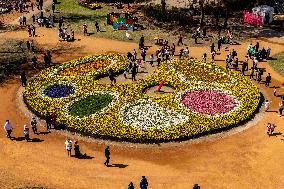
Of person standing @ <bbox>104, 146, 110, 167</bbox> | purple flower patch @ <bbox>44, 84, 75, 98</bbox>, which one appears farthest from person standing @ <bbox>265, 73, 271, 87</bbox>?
person standing @ <bbox>104, 146, 110, 167</bbox>

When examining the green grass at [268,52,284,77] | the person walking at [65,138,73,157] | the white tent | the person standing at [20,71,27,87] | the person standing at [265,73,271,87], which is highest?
the white tent

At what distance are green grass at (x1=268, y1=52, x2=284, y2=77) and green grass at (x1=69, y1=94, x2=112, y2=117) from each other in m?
22.2

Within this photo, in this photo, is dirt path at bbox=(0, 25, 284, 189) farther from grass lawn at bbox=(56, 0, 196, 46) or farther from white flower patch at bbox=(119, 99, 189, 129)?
grass lawn at bbox=(56, 0, 196, 46)

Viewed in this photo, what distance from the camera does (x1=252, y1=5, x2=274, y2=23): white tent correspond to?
6956 cm

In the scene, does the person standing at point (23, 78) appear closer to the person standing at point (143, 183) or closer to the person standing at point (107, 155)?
the person standing at point (107, 155)

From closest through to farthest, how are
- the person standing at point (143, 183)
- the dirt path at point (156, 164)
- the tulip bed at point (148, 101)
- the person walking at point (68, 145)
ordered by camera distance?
the person standing at point (143, 183), the dirt path at point (156, 164), the person walking at point (68, 145), the tulip bed at point (148, 101)

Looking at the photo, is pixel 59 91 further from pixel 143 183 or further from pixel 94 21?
pixel 94 21

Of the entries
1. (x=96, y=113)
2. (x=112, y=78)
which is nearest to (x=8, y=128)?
(x=96, y=113)

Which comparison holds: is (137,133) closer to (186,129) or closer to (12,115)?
(186,129)

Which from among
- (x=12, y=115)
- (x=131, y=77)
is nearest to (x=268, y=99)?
(x=131, y=77)

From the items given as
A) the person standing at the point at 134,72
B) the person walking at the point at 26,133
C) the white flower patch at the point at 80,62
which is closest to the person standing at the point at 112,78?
the person standing at the point at 134,72

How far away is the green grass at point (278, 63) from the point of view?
5541 centimetres

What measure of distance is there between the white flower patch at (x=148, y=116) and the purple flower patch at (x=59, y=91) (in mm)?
7229

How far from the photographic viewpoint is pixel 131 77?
173 feet
